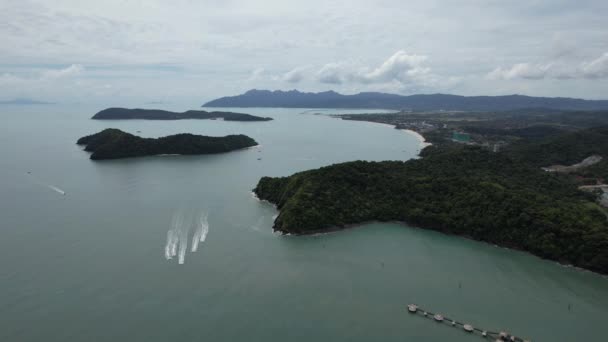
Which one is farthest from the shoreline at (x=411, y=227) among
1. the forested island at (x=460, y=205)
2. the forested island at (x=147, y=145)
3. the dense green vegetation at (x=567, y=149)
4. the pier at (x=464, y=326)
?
the forested island at (x=147, y=145)

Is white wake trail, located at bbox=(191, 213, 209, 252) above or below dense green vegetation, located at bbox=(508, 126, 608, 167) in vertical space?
below

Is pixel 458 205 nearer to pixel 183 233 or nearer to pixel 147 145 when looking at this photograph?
pixel 183 233

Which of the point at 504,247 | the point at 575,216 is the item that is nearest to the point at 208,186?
the point at 504,247

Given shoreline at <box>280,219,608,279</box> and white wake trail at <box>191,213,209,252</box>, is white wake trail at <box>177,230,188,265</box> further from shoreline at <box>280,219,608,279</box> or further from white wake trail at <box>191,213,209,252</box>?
shoreline at <box>280,219,608,279</box>

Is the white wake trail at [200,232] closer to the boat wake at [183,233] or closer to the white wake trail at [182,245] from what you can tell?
the boat wake at [183,233]

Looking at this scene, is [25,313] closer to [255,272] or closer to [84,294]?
[84,294]

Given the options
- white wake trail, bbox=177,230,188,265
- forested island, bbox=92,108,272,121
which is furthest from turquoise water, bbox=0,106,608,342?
forested island, bbox=92,108,272,121
